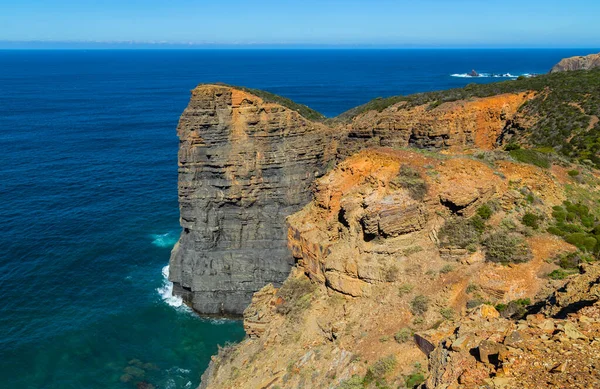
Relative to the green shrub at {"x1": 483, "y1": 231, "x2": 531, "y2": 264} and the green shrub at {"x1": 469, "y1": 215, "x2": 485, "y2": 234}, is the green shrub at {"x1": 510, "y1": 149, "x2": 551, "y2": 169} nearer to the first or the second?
the green shrub at {"x1": 469, "y1": 215, "x2": 485, "y2": 234}

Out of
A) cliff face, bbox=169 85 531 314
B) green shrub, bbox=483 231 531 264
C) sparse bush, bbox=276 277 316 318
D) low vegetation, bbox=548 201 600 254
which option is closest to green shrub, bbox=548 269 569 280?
green shrub, bbox=483 231 531 264

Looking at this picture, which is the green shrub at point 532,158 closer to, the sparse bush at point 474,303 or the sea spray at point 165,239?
the sparse bush at point 474,303

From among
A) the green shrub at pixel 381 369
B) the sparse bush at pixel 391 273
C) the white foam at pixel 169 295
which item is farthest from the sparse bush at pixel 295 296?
the white foam at pixel 169 295

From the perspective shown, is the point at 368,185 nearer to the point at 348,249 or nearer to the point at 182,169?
the point at 348,249

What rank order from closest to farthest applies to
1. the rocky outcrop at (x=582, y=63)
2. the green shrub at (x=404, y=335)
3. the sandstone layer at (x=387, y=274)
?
the green shrub at (x=404, y=335), the sandstone layer at (x=387, y=274), the rocky outcrop at (x=582, y=63)

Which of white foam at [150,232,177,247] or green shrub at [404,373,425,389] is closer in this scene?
green shrub at [404,373,425,389]

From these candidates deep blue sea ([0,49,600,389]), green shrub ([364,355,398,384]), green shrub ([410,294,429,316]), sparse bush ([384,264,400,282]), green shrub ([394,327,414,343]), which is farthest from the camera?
deep blue sea ([0,49,600,389])

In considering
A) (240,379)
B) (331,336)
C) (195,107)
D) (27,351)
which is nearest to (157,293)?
(27,351)
